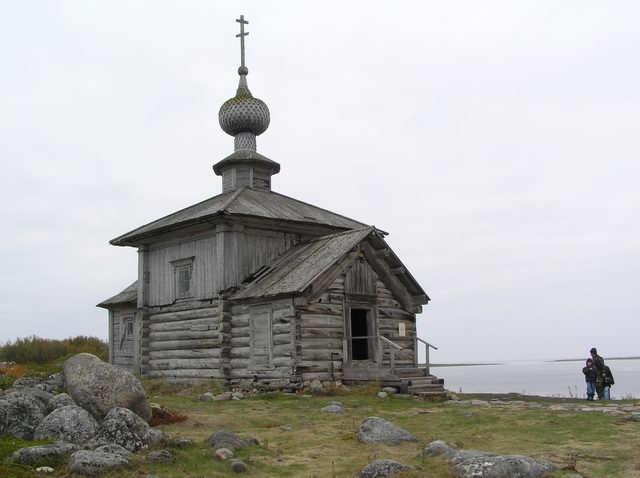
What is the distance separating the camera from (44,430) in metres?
10.9

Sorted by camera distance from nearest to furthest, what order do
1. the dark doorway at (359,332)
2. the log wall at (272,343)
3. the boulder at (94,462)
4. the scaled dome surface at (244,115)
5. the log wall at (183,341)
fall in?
the boulder at (94,462) → the log wall at (272,343) → the log wall at (183,341) → the dark doorway at (359,332) → the scaled dome surface at (244,115)

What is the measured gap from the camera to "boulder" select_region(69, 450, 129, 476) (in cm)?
894

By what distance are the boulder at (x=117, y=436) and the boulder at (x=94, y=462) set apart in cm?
98

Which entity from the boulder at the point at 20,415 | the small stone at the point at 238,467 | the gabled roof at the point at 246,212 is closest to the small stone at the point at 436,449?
the small stone at the point at 238,467

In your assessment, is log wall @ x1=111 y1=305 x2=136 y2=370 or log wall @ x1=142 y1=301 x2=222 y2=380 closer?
log wall @ x1=142 y1=301 x2=222 y2=380

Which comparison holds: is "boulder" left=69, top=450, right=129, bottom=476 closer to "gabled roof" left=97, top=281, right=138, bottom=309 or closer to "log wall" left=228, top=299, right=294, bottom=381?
"log wall" left=228, top=299, right=294, bottom=381

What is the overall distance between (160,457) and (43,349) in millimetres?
29218

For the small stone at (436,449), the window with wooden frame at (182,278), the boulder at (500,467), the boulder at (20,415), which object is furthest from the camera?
the window with wooden frame at (182,278)

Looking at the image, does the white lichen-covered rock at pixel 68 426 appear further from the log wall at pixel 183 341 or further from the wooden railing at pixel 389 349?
the log wall at pixel 183 341

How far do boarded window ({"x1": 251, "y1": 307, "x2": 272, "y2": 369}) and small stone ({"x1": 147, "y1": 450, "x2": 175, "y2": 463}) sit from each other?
424 inches

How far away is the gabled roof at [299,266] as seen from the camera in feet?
66.6

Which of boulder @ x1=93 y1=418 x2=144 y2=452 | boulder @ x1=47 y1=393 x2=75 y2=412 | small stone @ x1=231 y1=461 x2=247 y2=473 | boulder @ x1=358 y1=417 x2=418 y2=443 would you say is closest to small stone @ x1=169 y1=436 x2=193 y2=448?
boulder @ x1=93 y1=418 x2=144 y2=452

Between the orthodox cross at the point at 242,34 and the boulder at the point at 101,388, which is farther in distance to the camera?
the orthodox cross at the point at 242,34

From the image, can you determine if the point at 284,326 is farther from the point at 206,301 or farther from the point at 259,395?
the point at 206,301
